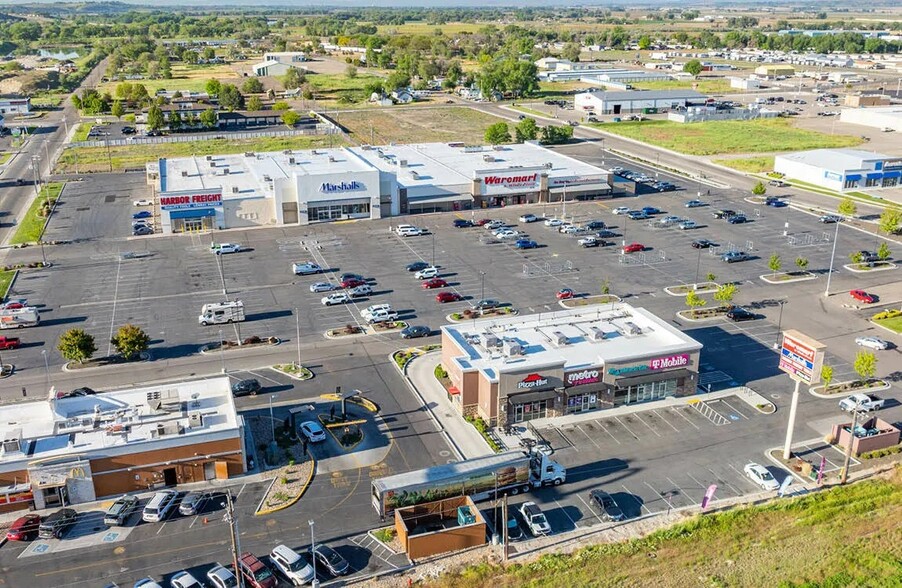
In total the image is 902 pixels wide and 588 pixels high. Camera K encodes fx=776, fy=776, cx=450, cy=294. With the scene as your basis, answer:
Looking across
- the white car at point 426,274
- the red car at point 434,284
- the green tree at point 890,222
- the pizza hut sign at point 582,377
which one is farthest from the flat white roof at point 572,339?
the green tree at point 890,222

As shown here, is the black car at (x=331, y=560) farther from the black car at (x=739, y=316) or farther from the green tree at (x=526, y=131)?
the green tree at (x=526, y=131)

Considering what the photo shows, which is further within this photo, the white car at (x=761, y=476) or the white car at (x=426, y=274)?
the white car at (x=426, y=274)

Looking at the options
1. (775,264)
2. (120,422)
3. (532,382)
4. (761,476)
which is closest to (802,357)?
(761,476)

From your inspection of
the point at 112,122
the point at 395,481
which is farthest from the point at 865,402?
the point at 112,122

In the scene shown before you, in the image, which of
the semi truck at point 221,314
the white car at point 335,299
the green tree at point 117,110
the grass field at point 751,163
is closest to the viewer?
the semi truck at point 221,314

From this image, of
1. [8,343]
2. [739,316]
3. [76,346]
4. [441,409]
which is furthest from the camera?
[739,316]

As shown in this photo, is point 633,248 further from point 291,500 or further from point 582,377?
point 291,500

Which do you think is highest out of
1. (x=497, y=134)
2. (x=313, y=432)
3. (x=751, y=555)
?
(x=497, y=134)
